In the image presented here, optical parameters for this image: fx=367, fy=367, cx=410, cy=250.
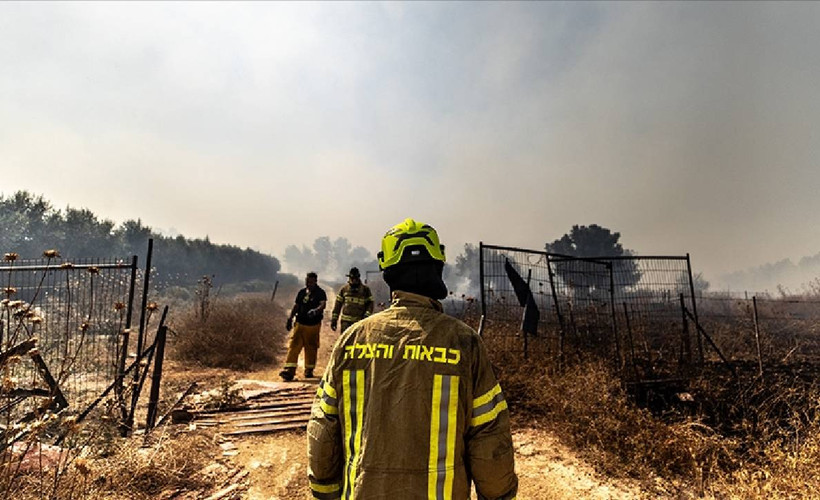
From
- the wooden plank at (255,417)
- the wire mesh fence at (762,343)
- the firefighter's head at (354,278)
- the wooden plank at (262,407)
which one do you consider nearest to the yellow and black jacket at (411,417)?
the wooden plank at (255,417)

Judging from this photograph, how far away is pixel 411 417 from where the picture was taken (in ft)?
4.46

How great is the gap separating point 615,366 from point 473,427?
237 inches

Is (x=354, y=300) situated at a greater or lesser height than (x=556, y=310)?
greater

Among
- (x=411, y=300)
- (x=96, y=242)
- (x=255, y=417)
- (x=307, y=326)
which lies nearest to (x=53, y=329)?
(x=255, y=417)

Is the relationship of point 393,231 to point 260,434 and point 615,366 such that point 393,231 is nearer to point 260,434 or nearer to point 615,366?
point 260,434

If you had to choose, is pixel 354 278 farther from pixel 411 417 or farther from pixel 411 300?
pixel 411 417

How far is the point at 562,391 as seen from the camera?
5.33 meters

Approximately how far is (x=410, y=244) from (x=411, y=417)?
70 cm

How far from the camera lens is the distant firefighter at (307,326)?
718 cm

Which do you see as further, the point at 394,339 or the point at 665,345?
the point at 665,345

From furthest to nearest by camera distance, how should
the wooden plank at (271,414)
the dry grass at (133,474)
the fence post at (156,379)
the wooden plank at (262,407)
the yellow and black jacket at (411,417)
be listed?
the wooden plank at (262,407) → the wooden plank at (271,414) → the fence post at (156,379) → the dry grass at (133,474) → the yellow and black jacket at (411,417)

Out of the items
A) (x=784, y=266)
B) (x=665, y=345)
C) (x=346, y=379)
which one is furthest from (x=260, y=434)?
(x=784, y=266)

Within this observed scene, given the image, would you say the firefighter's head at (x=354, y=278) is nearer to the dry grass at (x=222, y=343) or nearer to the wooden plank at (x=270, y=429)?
the wooden plank at (x=270, y=429)

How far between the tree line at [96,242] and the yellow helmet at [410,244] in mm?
19671
